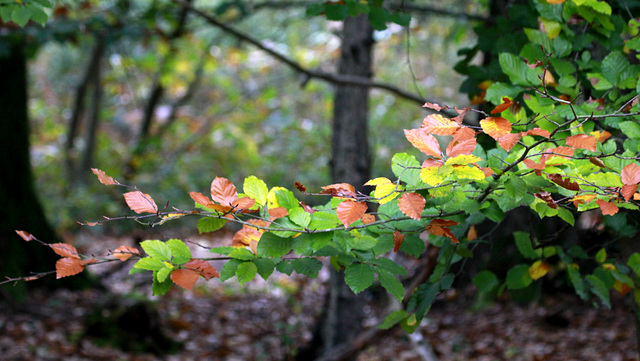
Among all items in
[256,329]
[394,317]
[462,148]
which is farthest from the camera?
[256,329]

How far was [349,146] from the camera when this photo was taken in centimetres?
378

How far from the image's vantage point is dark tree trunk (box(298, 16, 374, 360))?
3.73m

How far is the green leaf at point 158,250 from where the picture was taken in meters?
1.12

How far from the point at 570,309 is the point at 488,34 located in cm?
380

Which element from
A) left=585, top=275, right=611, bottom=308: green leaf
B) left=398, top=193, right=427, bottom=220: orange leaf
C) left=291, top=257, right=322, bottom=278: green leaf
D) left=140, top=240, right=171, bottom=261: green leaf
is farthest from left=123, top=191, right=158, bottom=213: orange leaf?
left=585, top=275, right=611, bottom=308: green leaf

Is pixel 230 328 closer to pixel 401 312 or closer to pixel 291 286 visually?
pixel 291 286

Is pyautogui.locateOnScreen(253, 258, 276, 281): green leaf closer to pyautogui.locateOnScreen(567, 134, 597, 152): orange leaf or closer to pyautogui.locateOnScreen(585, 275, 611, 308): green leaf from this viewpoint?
pyautogui.locateOnScreen(567, 134, 597, 152): orange leaf

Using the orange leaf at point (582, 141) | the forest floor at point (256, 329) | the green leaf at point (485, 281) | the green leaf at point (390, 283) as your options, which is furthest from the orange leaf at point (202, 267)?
the forest floor at point (256, 329)

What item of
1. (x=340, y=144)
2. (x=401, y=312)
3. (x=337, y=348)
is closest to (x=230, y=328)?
(x=337, y=348)

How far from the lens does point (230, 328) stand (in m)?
5.07

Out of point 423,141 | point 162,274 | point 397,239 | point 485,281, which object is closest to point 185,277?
point 162,274

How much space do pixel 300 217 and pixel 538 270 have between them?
3.09ft

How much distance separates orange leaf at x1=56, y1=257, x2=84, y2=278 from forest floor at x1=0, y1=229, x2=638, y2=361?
3.07 metres

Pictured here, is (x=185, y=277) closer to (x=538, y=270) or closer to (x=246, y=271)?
(x=246, y=271)
